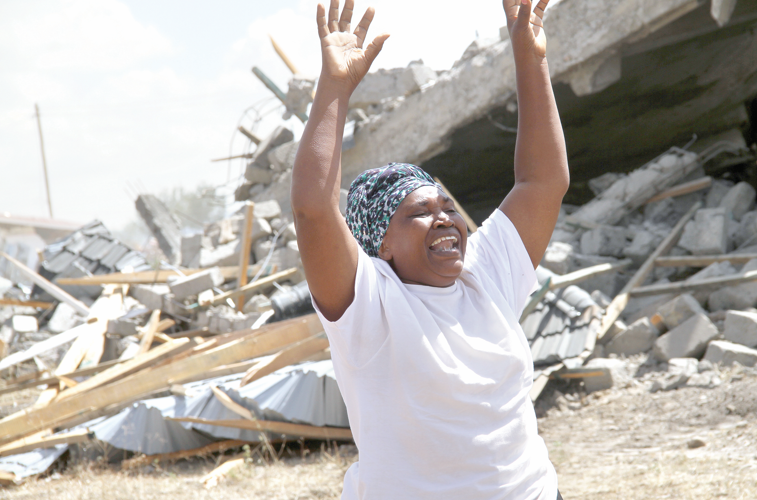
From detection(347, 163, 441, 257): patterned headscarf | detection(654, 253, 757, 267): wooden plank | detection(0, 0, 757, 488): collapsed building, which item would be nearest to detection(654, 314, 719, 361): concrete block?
detection(0, 0, 757, 488): collapsed building

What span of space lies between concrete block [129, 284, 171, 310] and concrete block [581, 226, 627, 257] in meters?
5.77

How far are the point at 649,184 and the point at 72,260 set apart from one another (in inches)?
378

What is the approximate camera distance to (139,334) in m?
7.86

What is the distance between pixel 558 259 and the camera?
22.8ft

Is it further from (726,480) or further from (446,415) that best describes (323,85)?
(726,480)

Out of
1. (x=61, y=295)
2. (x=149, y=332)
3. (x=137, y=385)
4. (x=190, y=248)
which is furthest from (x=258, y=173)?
(x=137, y=385)

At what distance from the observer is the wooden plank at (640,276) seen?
20.5 ft

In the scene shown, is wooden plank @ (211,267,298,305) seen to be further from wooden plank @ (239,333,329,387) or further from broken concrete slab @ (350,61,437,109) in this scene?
broken concrete slab @ (350,61,437,109)

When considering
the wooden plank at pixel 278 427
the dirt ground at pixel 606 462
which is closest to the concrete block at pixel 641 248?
the dirt ground at pixel 606 462

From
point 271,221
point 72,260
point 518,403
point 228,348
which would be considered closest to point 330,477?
point 228,348

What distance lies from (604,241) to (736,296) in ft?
5.93

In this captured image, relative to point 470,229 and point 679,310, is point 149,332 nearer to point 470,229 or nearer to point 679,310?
point 470,229

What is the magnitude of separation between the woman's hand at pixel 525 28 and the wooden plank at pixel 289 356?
382 centimetres

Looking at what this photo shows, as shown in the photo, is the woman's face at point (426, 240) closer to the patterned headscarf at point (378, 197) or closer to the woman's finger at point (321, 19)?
the patterned headscarf at point (378, 197)
